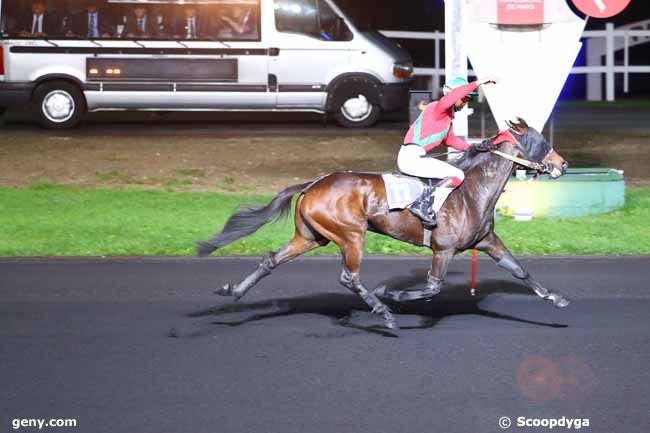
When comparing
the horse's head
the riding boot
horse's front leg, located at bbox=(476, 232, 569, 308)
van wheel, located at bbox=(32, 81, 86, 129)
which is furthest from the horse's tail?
van wheel, located at bbox=(32, 81, 86, 129)

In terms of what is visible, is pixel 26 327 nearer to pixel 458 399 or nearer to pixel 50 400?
pixel 50 400

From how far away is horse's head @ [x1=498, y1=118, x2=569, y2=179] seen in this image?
1036 centimetres

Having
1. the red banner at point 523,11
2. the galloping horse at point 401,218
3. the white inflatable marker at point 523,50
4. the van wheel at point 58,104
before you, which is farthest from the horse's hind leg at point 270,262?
the van wheel at point 58,104

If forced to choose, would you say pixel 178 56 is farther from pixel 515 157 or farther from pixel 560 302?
pixel 560 302

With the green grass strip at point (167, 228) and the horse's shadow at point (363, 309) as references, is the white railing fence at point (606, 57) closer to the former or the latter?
the green grass strip at point (167, 228)

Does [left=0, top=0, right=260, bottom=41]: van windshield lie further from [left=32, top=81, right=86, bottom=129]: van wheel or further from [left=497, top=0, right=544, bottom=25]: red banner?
[left=497, top=0, right=544, bottom=25]: red banner

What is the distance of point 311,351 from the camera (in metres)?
9.70

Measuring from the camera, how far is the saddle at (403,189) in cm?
1026

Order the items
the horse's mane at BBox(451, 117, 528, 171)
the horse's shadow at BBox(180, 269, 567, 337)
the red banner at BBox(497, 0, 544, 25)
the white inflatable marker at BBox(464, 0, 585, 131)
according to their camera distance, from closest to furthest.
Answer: the horse's mane at BBox(451, 117, 528, 171) → the horse's shadow at BBox(180, 269, 567, 337) → the white inflatable marker at BBox(464, 0, 585, 131) → the red banner at BBox(497, 0, 544, 25)

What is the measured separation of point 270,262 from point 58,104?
12.5m

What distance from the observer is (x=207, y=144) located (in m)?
20.4

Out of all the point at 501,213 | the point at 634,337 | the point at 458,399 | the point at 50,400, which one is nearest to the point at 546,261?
the point at 501,213

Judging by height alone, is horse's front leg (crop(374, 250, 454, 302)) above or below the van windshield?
below

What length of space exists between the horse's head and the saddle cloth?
0.87 metres
